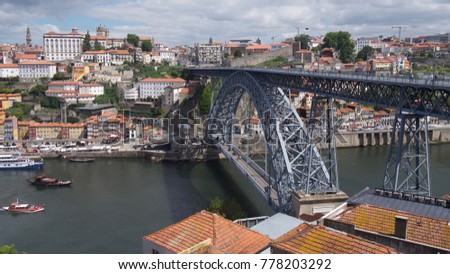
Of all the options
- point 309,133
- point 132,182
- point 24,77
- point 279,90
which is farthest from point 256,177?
point 24,77

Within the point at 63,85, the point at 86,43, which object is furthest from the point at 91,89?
the point at 86,43

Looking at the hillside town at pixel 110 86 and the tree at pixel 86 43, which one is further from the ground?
the tree at pixel 86 43

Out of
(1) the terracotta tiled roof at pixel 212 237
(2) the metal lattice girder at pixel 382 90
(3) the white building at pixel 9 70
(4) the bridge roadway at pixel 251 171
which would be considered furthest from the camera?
(3) the white building at pixel 9 70

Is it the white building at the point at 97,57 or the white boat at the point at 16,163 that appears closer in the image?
the white boat at the point at 16,163

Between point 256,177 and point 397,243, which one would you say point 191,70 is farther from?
point 397,243

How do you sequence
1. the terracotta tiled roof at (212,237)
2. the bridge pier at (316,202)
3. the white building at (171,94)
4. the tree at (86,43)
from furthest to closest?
the tree at (86,43)
the white building at (171,94)
the bridge pier at (316,202)
the terracotta tiled roof at (212,237)

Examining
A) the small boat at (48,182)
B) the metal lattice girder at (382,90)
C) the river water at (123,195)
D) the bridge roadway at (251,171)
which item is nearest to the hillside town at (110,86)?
the river water at (123,195)

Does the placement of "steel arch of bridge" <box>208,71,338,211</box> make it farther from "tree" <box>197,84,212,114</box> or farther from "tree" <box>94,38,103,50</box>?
"tree" <box>94,38,103,50</box>

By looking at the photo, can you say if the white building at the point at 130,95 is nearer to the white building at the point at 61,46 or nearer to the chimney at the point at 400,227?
the white building at the point at 61,46
